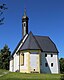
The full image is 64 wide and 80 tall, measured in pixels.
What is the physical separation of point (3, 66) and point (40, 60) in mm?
25915

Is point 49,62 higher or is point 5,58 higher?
point 5,58

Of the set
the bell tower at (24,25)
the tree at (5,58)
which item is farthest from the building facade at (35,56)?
the tree at (5,58)

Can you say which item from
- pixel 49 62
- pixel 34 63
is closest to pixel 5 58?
pixel 49 62

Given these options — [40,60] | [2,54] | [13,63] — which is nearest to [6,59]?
[2,54]

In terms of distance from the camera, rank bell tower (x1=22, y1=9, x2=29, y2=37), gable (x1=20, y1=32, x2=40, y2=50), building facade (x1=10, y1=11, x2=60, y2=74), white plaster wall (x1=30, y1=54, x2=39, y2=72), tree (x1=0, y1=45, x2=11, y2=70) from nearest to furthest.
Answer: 1. white plaster wall (x1=30, y1=54, x2=39, y2=72)
2. building facade (x1=10, y1=11, x2=60, y2=74)
3. gable (x1=20, y1=32, x2=40, y2=50)
4. bell tower (x1=22, y1=9, x2=29, y2=37)
5. tree (x1=0, y1=45, x2=11, y2=70)

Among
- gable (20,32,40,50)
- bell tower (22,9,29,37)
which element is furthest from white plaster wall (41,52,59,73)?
bell tower (22,9,29,37)

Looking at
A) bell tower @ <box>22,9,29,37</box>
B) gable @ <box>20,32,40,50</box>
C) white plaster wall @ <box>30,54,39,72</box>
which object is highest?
bell tower @ <box>22,9,29,37</box>

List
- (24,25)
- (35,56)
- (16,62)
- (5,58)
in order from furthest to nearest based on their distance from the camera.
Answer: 1. (5,58)
2. (24,25)
3. (16,62)
4. (35,56)

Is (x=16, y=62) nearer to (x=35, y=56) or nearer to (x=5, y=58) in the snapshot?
(x=35, y=56)

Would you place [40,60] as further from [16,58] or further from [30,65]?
[16,58]

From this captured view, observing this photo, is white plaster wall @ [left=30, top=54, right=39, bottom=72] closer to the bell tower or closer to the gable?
the gable

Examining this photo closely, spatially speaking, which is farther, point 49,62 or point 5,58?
point 5,58

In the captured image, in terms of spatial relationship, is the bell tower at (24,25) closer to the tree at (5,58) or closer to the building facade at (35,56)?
the building facade at (35,56)

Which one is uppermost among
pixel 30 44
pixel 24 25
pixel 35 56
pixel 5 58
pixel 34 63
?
pixel 24 25
